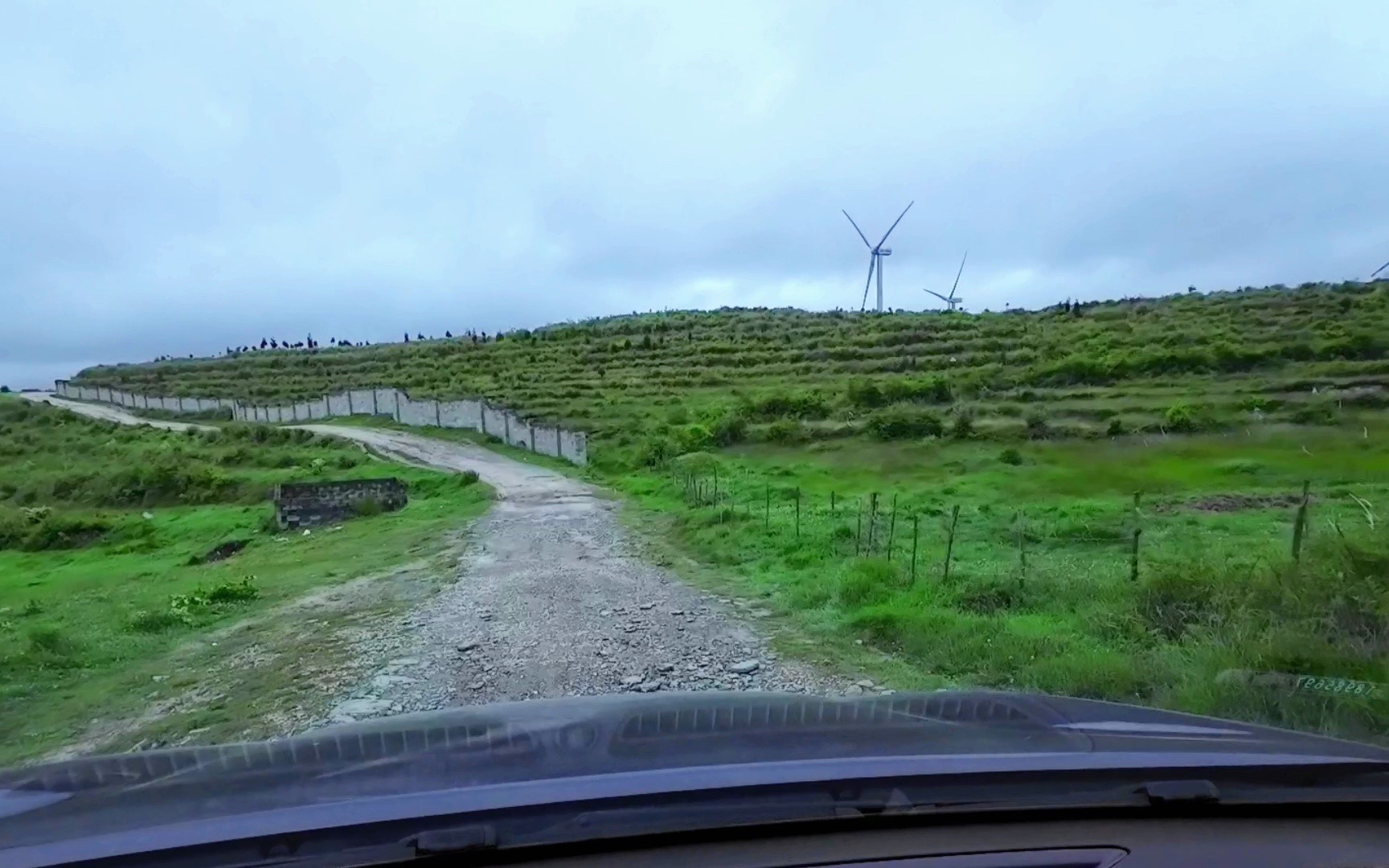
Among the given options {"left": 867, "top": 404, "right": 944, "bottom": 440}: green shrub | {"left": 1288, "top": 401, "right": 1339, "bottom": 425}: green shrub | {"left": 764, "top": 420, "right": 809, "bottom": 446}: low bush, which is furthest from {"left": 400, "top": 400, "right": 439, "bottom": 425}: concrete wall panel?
{"left": 1288, "top": 401, "right": 1339, "bottom": 425}: green shrub

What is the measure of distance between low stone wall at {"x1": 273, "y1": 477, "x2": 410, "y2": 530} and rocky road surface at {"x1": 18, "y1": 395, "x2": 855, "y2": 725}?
33.3ft

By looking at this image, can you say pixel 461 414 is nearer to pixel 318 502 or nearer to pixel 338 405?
pixel 338 405

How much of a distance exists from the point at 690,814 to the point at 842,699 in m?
2.30

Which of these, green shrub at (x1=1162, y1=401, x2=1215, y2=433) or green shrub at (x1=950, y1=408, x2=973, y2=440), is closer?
green shrub at (x1=1162, y1=401, x2=1215, y2=433)

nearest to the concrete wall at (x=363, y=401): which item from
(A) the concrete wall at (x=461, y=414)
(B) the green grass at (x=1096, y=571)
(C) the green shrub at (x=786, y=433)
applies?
(A) the concrete wall at (x=461, y=414)

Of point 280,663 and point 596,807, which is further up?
point 596,807

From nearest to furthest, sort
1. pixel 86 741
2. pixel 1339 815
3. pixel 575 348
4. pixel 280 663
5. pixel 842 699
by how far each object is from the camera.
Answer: pixel 1339 815
pixel 842 699
pixel 86 741
pixel 280 663
pixel 575 348

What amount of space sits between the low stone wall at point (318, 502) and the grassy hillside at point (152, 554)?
0.74 meters

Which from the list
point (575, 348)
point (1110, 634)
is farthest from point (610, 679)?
point (575, 348)

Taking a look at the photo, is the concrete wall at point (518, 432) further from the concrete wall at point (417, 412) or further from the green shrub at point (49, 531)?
the green shrub at point (49, 531)

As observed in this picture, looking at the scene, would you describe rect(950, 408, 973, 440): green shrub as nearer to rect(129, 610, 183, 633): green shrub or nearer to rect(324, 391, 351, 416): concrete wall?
rect(129, 610, 183, 633): green shrub

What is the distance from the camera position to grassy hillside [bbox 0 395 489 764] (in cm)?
962

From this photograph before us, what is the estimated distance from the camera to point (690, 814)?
254 cm

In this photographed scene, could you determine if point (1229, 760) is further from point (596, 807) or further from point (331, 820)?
point (331, 820)
